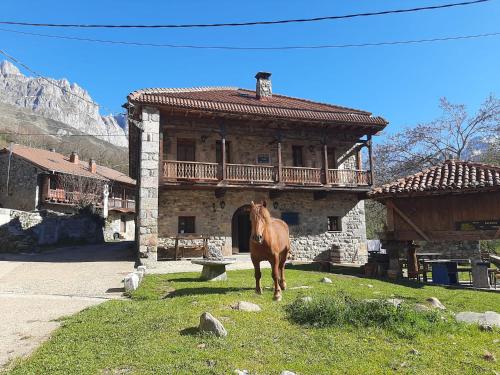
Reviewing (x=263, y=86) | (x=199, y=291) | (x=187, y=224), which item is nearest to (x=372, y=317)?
(x=199, y=291)

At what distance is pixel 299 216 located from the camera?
17.7m

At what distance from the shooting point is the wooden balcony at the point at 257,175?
1527 centimetres

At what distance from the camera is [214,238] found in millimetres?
16250

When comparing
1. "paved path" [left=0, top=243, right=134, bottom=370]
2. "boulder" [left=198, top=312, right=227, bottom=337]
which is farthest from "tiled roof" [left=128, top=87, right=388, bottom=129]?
"boulder" [left=198, top=312, right=227, bottom=337]

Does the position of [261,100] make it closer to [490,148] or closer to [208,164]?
[208,164]

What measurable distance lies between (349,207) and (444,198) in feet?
23.5

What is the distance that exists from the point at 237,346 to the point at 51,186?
30716 millimetres

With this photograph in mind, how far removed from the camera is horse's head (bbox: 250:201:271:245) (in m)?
6.43

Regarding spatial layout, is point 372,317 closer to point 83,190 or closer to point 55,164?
point 83,190

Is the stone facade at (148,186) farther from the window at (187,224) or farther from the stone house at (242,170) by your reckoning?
the window at (187,224)

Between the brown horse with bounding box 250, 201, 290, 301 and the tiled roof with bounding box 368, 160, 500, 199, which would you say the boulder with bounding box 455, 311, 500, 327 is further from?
the tiled roof with bounding box 368, 160, 500, 199

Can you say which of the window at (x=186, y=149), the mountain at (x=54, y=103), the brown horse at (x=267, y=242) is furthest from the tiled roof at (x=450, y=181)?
the mountain at (x=54, y=103)

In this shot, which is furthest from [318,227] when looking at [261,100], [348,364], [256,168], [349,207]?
[348,364]

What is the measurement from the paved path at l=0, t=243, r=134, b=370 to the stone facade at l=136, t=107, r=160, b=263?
3.27 feet
